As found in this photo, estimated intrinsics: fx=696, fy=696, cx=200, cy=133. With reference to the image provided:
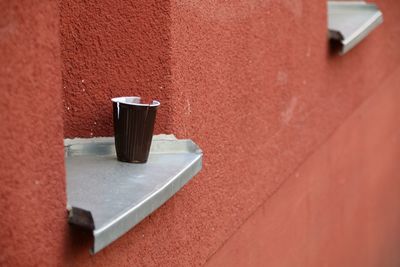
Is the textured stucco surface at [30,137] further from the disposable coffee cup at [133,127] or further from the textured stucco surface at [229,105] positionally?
the disposable coffee cup at [133,127]

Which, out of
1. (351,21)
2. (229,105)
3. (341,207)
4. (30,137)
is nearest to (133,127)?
(30,137)

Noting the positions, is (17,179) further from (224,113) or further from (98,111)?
(224,113)

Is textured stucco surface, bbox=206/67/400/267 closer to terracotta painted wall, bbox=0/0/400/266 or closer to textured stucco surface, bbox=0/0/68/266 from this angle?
terracotta painted wall, bbox=0/0/400/266

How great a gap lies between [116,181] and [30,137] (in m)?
0.45

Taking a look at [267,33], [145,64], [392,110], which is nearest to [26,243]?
[145,64]

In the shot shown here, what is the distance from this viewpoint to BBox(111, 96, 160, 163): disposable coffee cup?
2041 mm

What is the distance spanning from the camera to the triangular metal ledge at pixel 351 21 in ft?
13.6

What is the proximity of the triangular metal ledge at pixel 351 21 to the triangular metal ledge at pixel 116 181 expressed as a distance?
207 cm

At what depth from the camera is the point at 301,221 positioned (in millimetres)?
4008

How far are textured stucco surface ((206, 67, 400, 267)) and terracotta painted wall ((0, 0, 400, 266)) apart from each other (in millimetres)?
16

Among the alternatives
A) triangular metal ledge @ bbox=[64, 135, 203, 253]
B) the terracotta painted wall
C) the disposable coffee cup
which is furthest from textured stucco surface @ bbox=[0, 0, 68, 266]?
the disposable coffee cup

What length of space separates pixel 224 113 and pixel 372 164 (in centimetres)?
309

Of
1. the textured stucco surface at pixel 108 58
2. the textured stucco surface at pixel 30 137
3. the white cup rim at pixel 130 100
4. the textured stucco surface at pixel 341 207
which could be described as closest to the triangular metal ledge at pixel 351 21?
the textured stucco surface at pixel 341 207

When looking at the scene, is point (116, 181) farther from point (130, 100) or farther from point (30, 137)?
point (30, 137)
